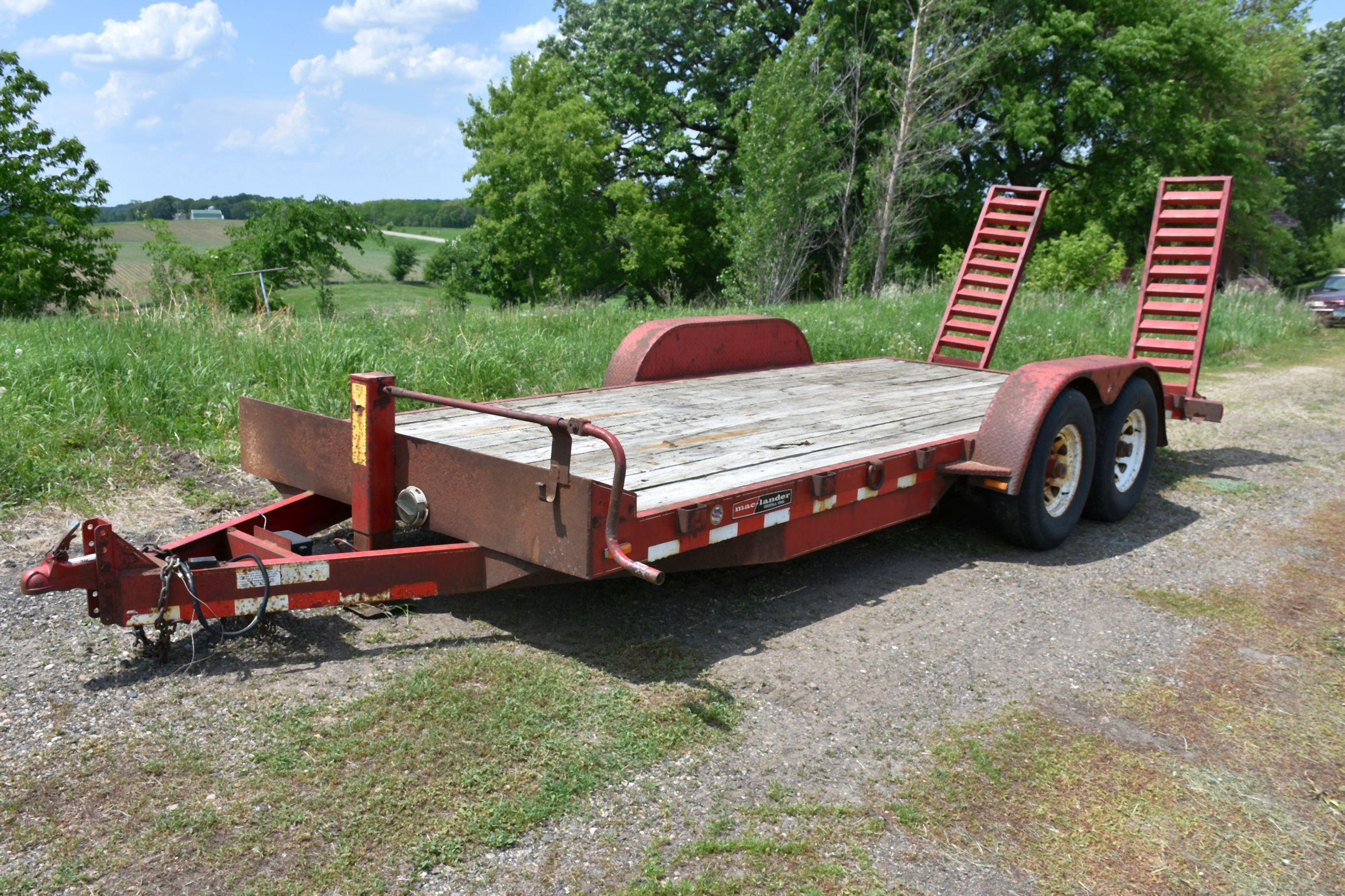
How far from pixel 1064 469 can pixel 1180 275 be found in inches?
125

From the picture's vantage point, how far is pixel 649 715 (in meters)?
3.32

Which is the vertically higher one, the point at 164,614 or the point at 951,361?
the point at 951,361

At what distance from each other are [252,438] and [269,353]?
318 cm

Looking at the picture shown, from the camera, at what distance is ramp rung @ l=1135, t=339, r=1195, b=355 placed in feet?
24.1

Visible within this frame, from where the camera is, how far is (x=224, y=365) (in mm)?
7219

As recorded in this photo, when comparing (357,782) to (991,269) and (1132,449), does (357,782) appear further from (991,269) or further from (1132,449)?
A: (991,269)

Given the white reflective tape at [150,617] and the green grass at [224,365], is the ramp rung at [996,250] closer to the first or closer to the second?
the green grass at [224,365]

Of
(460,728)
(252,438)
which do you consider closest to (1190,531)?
(460,728)

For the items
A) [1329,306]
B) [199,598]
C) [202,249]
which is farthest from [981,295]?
[202,249]

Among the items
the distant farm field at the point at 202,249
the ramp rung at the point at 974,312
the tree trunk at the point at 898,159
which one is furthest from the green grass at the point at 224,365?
the tree trunk at the point at 898,159

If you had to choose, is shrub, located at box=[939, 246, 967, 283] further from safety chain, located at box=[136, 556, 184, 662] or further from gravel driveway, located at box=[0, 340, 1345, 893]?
safety chain, located at box=[136, 556, 184, 662]

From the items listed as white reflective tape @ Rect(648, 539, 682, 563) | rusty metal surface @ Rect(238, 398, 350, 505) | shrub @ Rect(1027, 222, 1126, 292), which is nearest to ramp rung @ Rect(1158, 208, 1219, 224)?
white reflective tape @ Rect(648, 539, 682, 563)

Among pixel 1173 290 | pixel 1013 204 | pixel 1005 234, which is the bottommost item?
pixel 1173 290

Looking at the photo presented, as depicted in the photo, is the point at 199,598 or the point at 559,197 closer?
the point at 199,598
